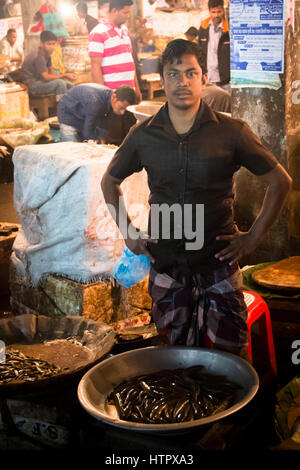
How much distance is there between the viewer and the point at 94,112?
7824 millimetres

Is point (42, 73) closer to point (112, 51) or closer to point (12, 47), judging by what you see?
point (12, 47)

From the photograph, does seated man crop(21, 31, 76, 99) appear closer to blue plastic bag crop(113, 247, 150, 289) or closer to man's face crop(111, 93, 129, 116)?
man's face crop(111, 93, 129, 116)

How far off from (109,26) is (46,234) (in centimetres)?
523

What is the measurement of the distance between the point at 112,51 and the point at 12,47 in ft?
22.0

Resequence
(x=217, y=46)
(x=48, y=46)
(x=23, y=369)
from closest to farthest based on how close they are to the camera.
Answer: (x=23, y=369), (x=217, y=46), (x=48, y=46)

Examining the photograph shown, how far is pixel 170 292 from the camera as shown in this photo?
11.3 ft

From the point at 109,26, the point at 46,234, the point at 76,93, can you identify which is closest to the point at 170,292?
the point at 46,234

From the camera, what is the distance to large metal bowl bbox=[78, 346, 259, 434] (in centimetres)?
254

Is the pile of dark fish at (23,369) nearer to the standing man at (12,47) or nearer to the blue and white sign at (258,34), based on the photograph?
the blue and white sign at (258,34)

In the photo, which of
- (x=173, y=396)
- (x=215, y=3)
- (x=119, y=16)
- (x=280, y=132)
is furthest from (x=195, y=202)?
(x=215, y=3)

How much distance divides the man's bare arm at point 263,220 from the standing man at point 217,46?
6561mm

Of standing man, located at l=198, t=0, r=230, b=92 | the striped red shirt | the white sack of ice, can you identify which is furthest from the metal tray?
standing man, located at l=198, t=0, r=230, b=92

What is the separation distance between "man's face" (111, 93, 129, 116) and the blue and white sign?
8.17 feet
